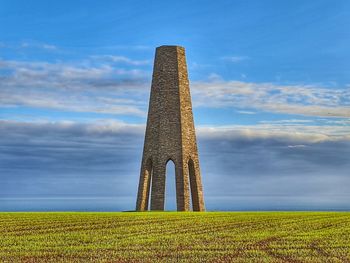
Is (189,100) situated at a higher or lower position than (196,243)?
higher

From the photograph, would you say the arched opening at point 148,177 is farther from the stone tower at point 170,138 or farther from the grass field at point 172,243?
the grass field at point 172,243

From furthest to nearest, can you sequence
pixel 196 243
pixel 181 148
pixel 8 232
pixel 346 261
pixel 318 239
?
pixel 181 148, pixel 8 232, pixel 318 239, pixel 196 243, pixel 346 261

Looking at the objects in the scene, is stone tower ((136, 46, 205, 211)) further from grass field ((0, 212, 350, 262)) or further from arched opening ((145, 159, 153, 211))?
grass field ((0, 212, 350, 262))

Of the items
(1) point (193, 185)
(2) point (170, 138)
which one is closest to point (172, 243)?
(2) point (170, 138)

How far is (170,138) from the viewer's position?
4312 centimetres

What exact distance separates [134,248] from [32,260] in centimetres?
320

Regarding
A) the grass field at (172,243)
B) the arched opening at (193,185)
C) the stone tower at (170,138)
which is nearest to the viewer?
the grass field at (172,243)

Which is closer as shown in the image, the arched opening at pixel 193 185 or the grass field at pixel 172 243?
the grass field at pixel 172 243

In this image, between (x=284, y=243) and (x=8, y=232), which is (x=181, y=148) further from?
(x=284, y=243)

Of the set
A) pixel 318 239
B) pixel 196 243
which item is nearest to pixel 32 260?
pixel 196 243

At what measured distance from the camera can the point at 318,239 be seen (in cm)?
1873

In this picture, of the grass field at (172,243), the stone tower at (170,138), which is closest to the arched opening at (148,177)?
the stone tower at (170,138)

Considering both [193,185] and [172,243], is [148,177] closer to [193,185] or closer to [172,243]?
[193,185]

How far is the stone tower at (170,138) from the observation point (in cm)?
4284
